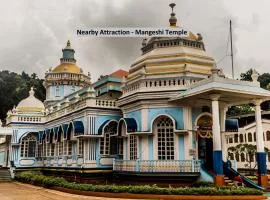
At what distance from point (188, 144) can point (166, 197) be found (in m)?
4.10

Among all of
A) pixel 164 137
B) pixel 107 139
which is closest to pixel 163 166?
pixel 164 137

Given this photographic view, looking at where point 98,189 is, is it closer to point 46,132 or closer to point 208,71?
point 208,71

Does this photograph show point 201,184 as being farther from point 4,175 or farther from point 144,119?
point 4,175

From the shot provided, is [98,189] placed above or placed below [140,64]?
below

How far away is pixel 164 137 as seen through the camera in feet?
57.1

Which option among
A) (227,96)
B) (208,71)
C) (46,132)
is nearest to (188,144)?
(227,96)

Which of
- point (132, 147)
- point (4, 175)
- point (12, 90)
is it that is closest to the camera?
point (132, 147)

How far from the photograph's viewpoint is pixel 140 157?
57.5 feet

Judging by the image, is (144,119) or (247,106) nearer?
(144,119)

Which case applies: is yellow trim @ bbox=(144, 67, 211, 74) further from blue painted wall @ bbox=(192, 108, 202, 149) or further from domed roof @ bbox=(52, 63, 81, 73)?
domed roof @ bbox=(52, 63, 81, 73)

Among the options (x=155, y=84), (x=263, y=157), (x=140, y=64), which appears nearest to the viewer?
(x=263, y=157)

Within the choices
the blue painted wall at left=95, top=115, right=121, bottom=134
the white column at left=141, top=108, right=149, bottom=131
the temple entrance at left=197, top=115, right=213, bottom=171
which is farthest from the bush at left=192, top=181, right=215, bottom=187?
the blue painted wall at left=95, top=115, right=121, bottom=134

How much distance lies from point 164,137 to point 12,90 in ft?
148

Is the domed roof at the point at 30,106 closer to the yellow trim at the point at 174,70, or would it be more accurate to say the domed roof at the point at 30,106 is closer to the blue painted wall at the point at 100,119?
the blue painted wall at the point at 100,119
